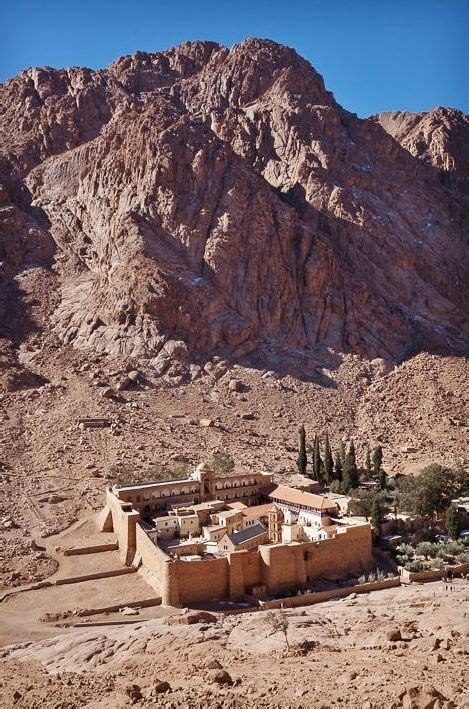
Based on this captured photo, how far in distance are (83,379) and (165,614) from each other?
3752 cm

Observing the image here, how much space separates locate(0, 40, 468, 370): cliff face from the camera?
245ft

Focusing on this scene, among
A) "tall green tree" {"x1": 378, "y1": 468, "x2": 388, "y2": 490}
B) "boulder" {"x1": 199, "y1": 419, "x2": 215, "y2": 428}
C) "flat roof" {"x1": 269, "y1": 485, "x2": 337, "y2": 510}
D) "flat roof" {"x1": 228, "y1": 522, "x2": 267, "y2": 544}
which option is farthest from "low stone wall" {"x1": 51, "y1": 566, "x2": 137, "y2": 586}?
"boulder" {"x1": 199, "y1": 419, "x2": 215, "y2": 428}

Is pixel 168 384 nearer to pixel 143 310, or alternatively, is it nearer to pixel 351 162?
pixel 143 310

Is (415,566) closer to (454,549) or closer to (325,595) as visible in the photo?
(454,549)

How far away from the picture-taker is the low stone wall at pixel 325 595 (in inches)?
1247

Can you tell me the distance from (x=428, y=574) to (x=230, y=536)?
9.44 meters

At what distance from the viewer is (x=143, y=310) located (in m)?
71.4

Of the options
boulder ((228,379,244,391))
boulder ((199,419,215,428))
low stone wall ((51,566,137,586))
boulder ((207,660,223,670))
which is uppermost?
boulder ((228,379,244,391))

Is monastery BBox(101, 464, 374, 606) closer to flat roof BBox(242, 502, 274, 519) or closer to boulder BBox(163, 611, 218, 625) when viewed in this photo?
flat roof BBox(242, 502, 274, 519)

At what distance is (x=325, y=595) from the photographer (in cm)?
3269

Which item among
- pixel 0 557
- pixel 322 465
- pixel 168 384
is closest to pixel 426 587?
pixel 322 465

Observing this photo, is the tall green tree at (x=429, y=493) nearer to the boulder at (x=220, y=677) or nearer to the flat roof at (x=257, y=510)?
the flat roof at (x=257, y=510)

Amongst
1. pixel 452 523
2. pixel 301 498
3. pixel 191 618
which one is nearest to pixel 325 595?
pixel 191 618

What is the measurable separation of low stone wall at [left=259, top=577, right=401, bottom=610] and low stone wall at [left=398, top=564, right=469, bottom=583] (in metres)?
0.47
